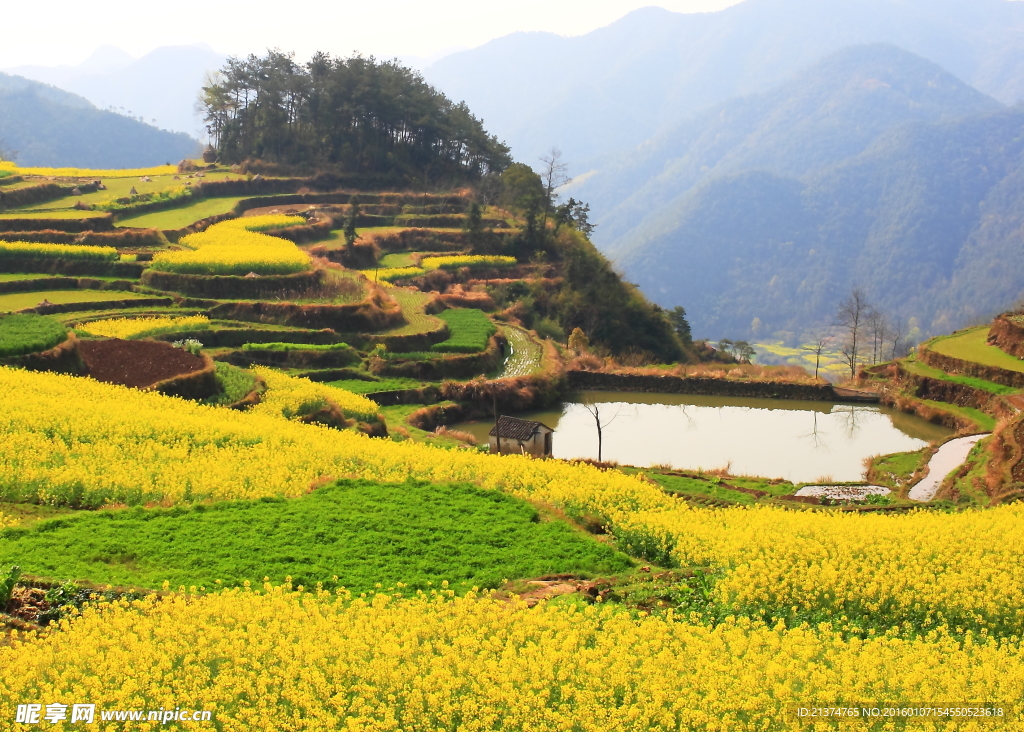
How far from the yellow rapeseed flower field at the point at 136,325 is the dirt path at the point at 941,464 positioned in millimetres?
26654

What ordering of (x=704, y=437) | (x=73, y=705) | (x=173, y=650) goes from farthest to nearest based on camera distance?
(x=704, y=437) < (x=173, y=650) < (x=73, y=705)

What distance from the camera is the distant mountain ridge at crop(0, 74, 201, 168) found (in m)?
157

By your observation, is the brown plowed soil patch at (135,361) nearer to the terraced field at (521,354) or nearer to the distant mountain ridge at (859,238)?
the terraced field at (521,354)

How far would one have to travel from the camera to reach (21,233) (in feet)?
149

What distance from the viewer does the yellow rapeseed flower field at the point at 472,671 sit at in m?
7.88

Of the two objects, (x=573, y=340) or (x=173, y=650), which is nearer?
(x=173, y=650)

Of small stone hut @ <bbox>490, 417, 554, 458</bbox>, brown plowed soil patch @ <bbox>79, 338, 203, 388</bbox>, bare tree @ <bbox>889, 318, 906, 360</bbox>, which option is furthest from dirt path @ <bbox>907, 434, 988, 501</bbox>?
bare tree @ <bbox>889, 318, 906, 360</bbox>

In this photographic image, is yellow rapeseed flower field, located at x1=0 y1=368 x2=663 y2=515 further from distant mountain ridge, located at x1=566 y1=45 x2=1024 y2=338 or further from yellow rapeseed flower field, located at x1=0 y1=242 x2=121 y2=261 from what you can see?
distant mountain ridge, located at x1=566 y1=45 x2=1024 y2=338

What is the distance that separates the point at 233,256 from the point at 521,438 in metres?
20.7

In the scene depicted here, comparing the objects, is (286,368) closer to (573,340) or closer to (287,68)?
(573,340)

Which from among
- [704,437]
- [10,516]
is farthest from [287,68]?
[10,516]

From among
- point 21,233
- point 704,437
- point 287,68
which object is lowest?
point 704,437

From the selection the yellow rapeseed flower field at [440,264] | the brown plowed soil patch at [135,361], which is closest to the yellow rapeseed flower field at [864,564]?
the brown plowed soil patch at [135,361]

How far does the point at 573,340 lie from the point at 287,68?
4212 cm
